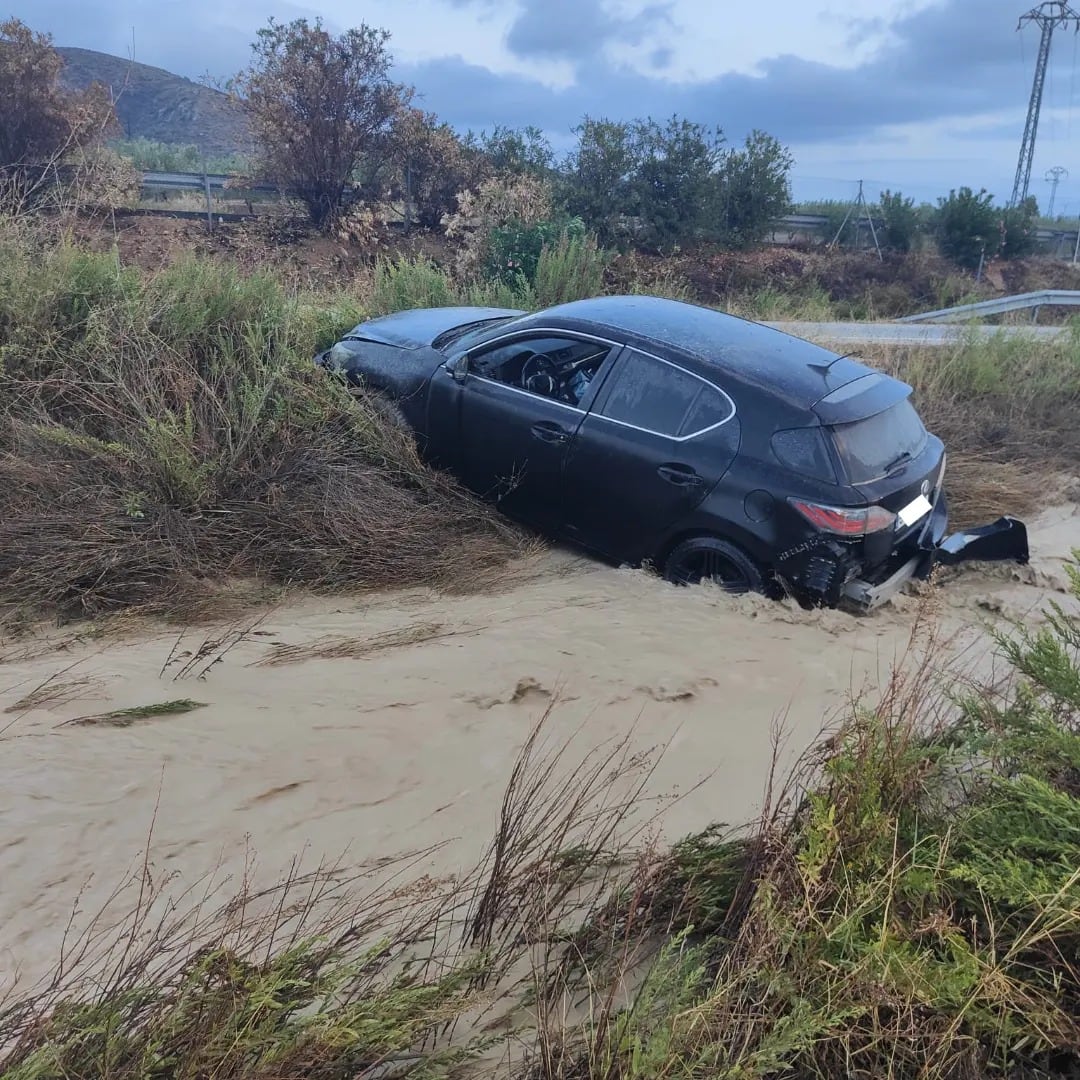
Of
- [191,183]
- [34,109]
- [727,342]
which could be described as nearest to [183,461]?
[727,342]

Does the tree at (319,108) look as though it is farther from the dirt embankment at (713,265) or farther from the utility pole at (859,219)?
the utility pole at (859,219)

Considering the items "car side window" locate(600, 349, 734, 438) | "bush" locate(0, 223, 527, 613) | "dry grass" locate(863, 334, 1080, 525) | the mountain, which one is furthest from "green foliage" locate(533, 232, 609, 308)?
the mountain

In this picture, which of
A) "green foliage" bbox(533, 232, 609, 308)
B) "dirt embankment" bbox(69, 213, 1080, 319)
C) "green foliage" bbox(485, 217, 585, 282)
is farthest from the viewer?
"dirt embankment" bbox(69, 213, 1080, 319)

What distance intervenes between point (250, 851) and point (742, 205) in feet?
65.6

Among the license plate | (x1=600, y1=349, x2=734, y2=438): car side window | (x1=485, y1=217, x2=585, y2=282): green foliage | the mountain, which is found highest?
the mountain

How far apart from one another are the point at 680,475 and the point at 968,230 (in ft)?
69.7

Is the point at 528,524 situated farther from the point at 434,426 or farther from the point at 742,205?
the point at 742,205

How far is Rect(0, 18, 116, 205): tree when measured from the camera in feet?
48.8

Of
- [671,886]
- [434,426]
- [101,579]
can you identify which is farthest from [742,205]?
[671,886]

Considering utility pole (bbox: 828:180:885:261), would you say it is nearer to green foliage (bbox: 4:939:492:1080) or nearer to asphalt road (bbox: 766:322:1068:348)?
asphalt road (bbox: 766:322:1068:348)

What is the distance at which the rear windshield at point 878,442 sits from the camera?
4879mm

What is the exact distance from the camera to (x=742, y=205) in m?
20.1

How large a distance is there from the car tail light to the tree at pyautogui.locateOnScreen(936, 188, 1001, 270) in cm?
2035

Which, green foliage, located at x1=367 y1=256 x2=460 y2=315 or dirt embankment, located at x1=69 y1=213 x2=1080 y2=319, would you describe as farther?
dirt embankment, located at x1=69 y1=213 x2=1080 y2=319
